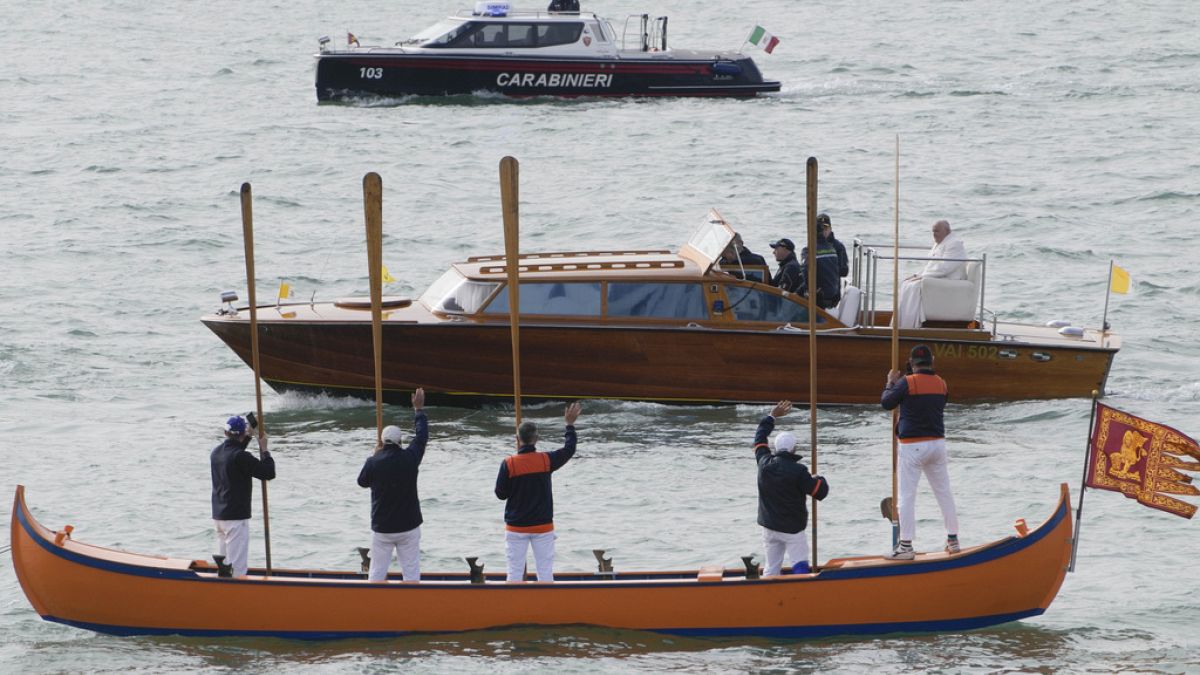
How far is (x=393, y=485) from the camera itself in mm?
13742

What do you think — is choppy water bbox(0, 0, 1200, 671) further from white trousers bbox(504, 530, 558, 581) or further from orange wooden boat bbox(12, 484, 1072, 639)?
white trousers bbox(504, 530, 558, 581)

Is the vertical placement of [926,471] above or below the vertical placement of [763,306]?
below

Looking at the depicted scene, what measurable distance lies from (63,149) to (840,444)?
Result: 2549cm

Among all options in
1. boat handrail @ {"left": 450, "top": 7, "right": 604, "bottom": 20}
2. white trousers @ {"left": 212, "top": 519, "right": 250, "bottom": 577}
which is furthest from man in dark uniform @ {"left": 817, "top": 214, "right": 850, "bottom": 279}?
boat handrail @ {"left": 450, "top": 7, "right": 604, "bottom": 20}

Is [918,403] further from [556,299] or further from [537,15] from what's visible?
[537,15]

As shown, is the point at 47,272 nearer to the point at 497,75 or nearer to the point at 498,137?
the point at 498,137

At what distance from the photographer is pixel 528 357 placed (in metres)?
20.7

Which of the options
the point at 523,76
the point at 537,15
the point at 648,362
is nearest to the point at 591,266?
the point at 648,362

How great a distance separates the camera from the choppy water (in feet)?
51.4

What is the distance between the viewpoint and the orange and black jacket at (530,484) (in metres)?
13.7

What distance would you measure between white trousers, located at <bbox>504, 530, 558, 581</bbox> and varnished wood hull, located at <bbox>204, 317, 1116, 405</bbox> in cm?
670

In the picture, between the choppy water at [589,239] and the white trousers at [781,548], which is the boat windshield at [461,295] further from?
the white trousers at [781,548]

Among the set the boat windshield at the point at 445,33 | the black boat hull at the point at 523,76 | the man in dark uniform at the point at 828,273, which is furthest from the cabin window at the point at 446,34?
the man in dark uniform at the point at 828,273

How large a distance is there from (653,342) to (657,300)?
519 millimetres
